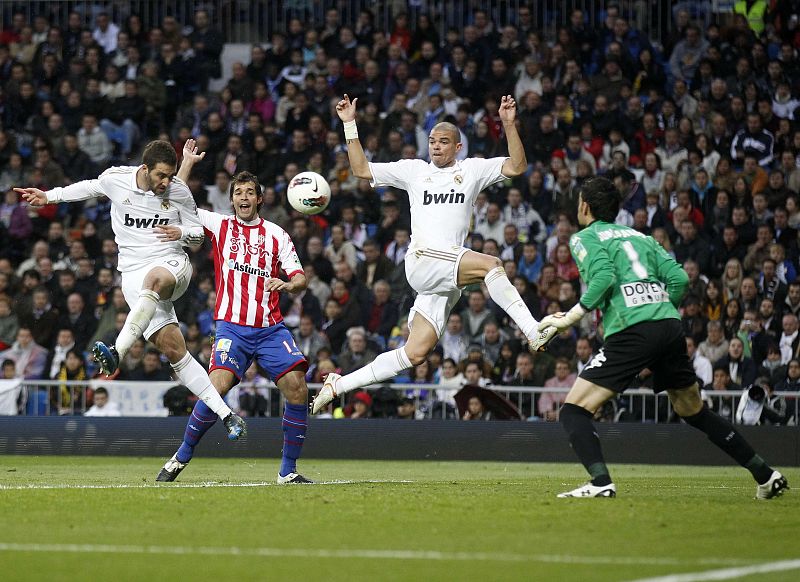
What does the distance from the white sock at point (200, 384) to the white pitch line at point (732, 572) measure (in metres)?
5.85

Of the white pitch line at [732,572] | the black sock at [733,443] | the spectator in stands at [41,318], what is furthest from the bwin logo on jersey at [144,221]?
the spectator in stands at [41,318]

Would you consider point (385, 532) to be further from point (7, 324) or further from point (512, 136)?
point (7, 324)

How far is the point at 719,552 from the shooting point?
6.76 meters

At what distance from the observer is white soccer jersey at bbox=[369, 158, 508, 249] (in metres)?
11.5

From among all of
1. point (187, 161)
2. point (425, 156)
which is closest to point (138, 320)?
point (187, 161)

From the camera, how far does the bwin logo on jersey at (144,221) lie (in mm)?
Result: 11930

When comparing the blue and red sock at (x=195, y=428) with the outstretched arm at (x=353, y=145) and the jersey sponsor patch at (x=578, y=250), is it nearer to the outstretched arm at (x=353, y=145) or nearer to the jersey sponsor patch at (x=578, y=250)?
the outstretched arm at (x=353, y=145)

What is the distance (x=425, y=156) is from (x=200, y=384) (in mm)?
11836

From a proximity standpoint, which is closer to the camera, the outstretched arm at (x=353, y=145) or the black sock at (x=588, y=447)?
the black sock at (x=588, y=447)

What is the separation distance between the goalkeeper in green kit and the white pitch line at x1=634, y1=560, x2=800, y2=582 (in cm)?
282

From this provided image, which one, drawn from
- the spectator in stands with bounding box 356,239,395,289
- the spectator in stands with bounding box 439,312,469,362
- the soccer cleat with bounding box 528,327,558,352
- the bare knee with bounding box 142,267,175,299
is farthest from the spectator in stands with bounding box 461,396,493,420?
the soccer cleat with bounding box 528,327,558,352

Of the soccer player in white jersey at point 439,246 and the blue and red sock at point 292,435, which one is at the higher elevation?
the soccer player in white jersey at point 439,246

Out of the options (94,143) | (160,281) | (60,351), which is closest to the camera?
(160,281)

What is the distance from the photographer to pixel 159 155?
11.6 meters
